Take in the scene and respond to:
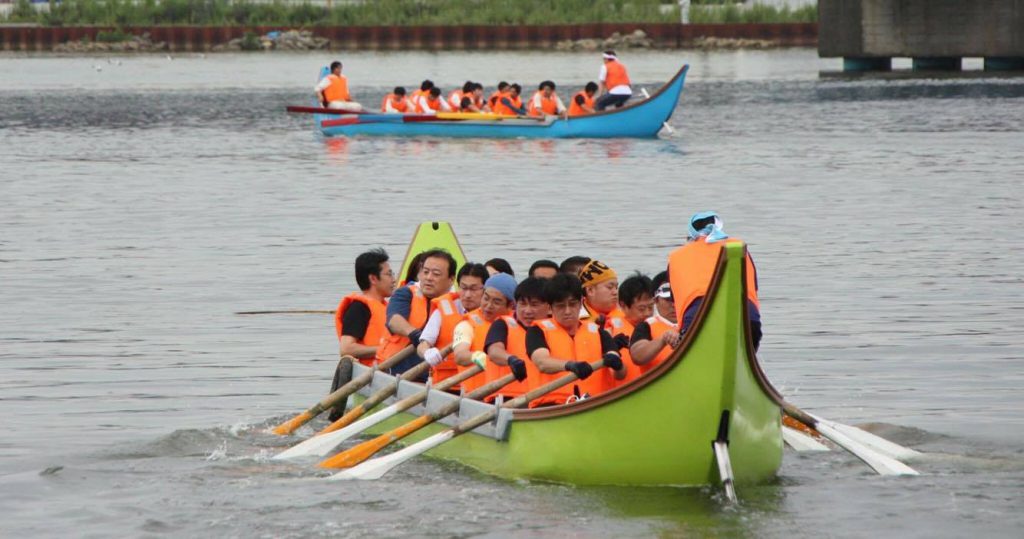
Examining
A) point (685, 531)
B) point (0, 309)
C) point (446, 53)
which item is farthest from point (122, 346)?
point (446, 53)

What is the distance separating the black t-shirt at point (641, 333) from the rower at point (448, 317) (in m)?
1.78

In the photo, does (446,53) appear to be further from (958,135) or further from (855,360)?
(855,360)

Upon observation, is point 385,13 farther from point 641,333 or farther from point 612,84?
point 641,333

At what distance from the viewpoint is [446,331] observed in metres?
11.7

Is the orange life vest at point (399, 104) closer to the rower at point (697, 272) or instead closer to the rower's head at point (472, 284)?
the rower's head at point (472, 284)

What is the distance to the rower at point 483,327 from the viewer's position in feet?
35.9

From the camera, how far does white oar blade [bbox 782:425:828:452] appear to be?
1112 cm

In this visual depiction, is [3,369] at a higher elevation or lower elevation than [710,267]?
lower

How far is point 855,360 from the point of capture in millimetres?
14539

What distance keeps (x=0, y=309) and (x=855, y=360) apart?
8678 millimetres

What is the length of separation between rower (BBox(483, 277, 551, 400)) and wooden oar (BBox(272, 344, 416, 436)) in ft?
4.71

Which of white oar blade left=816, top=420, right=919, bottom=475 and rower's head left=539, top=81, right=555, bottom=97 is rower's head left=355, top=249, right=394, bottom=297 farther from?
rower's head left=539, top=81, right=555, bottom=97

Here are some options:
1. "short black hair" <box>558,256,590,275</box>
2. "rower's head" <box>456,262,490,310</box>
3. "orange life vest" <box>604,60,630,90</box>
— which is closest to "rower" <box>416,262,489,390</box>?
"rower's head" <box>456,262,490,310</box>

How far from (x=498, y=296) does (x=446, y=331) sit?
78 cm
